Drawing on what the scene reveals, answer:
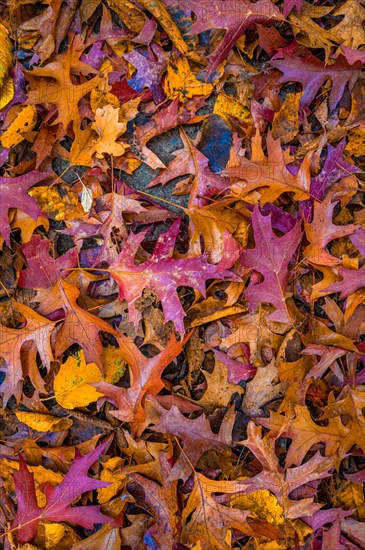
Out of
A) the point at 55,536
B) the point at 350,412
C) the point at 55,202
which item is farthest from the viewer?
the point at 55,202

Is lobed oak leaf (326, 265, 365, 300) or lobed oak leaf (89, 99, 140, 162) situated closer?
lobed oak leaf (326, 265, 365, 300)

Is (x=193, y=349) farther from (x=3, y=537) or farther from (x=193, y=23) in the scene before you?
(x=193, y=23)

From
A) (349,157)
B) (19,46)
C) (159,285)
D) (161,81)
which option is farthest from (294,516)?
(19,46)

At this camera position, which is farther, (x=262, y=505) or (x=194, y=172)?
(x=194, y=172)

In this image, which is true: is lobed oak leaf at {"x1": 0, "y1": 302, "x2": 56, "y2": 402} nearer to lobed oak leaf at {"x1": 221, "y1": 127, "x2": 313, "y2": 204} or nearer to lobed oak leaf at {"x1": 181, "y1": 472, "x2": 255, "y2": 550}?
lobed oak leaf at {"x1": 181, "y1": 472, "x2": 255, "y2": 550}

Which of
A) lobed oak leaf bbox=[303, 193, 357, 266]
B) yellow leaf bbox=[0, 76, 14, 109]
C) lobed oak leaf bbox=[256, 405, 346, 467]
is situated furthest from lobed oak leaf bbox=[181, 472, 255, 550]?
yellow leaf bbox=[0, 76, 14, 109]

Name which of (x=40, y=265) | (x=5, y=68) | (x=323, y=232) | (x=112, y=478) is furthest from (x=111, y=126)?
(x=112, y=478)

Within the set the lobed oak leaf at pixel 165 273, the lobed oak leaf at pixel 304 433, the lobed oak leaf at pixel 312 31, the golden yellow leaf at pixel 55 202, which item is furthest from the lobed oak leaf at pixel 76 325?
the lobed oak leaf at pixel 312 31

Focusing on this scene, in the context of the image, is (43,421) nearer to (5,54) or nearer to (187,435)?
(187,435)
